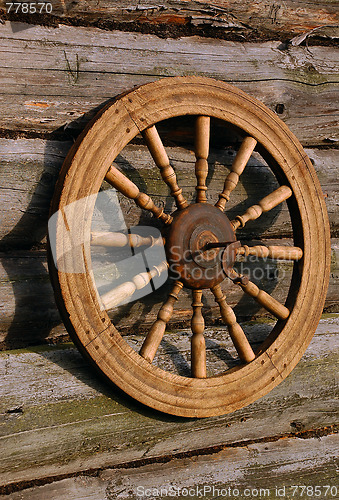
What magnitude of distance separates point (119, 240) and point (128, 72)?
1.96 ft

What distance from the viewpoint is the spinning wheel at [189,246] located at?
1.36 m

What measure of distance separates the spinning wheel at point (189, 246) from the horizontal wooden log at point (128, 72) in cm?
21

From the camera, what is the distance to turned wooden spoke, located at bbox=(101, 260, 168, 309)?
4.61ft

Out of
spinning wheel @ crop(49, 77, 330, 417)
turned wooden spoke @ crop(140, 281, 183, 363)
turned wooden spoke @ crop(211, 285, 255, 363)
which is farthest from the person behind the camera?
turned wooden spoke @ crop(211, 285, 255, 363)

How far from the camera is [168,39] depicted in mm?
1727

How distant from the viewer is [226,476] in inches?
64.2

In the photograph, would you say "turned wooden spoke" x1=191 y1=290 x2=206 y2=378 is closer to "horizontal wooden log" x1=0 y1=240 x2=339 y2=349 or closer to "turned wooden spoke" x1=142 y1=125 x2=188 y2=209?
"horizontal wooden log" x1=0 y1=240 x2=339 y2=349

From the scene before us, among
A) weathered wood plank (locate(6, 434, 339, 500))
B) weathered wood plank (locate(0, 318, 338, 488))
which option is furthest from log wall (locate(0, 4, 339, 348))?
weathered wood plank (locate(6, 434, 339, 500))

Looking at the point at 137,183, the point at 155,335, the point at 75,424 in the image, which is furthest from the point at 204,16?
the point at 75,424

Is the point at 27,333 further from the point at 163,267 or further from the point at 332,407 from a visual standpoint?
the point at 332,407

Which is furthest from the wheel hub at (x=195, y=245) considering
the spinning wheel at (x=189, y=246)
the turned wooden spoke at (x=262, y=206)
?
the turned wooden spoke at (x=262, y=206)

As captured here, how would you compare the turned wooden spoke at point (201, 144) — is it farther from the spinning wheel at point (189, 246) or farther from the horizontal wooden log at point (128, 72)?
the horizontal wooden log at point (128, 72)

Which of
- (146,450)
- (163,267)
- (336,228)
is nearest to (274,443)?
(146,450)

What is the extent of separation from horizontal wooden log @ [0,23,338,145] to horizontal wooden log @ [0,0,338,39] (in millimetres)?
38
